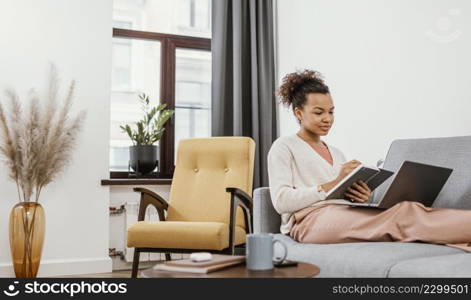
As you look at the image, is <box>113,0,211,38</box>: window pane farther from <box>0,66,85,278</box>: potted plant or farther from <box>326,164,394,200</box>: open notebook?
<box>326,164,394,200</box>: open notebook

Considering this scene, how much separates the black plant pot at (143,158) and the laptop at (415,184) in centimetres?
216

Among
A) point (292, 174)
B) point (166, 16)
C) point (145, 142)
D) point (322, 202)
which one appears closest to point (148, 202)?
point (145, 142)

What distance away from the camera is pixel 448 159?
2.02 m

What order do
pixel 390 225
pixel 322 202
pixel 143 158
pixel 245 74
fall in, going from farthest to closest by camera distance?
pixel 245 74, pixel 143 158, pixel 322 202, pixel 390 225

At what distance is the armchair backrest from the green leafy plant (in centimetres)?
58

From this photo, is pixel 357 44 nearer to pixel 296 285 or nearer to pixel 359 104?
pixel 359 104

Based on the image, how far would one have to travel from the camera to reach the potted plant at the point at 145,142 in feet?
12.0

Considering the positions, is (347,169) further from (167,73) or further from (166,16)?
(166,16)

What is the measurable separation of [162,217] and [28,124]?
1088mm

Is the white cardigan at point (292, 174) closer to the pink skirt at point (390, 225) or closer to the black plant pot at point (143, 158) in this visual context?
the pink skirt at point (390, 225)

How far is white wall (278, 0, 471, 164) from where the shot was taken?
2502 mm

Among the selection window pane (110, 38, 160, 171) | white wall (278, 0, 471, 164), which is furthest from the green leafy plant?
white wall (278, 0, 471, 164)

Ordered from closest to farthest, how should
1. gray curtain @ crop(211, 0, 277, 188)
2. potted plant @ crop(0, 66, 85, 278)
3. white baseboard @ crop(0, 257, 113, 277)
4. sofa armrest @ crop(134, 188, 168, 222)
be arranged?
sofa armrest @ crop(134, 188, 168, 222) → potted plant @ crop(0, 66, 85, 278) → white baseboard @ crop(0, 257, 113, 277) → gray curtain @ crop(211, 0, 277, 188)

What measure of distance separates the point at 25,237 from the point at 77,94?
103 centimetres
